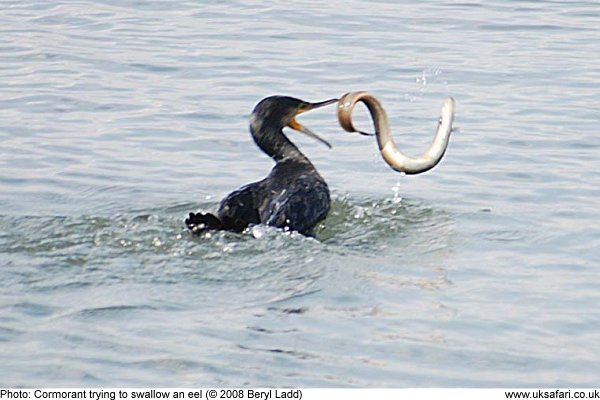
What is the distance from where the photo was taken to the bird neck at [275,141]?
456 inches

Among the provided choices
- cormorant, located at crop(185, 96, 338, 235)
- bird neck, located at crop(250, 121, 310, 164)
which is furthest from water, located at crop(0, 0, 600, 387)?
bird neck, located at crop(250, 121, 310, 164)

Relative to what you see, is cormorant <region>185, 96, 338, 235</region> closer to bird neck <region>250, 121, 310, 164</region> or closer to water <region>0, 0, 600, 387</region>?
bird neck <region>250, 121, 310, 164</region>

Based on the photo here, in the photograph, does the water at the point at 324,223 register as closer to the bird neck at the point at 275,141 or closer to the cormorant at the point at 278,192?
the cormorant at the point at 278,192

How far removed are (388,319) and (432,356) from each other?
0.60 metres

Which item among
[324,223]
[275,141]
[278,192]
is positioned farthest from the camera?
[275,141]

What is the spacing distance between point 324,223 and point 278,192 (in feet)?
1.37

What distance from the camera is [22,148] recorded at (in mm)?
13414

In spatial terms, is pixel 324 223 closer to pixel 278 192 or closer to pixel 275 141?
pixel 278 192

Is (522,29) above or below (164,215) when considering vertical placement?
above

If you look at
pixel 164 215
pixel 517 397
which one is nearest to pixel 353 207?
pixel 164 215

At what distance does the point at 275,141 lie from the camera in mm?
11602

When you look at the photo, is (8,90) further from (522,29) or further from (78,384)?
(78,384)

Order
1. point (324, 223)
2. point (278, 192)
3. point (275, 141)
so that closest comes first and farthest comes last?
point (278, 192) < point (324, 223) < point (275, 141)

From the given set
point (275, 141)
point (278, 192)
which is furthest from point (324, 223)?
point (275, 141)
